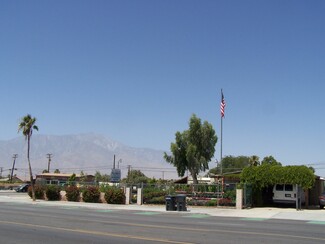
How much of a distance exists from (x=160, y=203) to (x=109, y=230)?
18.8m

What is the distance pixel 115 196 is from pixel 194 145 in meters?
26.3

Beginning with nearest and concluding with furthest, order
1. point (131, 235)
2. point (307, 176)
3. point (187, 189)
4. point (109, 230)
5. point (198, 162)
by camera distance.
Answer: point (131, 235) → point (109, 230) → point (307, 176) → point (187, 189) → point (198, 162)

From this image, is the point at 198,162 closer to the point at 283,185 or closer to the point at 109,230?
the point at 283,185

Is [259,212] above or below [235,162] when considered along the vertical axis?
below

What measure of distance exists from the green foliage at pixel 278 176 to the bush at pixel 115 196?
990 cm

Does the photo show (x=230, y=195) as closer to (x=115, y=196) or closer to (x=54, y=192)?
(x=115, y=196)

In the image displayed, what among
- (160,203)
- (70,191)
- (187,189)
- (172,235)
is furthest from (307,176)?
(70,191)

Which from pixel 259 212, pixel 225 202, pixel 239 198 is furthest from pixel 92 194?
pixel 259 212

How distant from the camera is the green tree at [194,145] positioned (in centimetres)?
6075

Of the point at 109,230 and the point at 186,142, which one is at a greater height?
the point at 186,142

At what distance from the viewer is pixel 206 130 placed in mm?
61500

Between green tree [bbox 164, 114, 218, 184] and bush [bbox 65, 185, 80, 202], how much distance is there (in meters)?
24.0

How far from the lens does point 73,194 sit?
39.0 metres

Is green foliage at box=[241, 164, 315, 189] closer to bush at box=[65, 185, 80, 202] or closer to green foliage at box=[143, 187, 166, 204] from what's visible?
green foliage at box=[143, 187, 166, 204]
